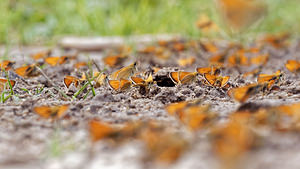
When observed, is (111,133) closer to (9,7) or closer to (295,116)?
(295,116)

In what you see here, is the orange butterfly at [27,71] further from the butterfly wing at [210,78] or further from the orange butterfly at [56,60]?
the butterfly wing at [210,78]

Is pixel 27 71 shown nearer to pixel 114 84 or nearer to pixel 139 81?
pixel 114 84

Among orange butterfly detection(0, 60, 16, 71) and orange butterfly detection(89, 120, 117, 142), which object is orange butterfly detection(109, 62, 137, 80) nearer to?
orange butterfly detection(0, 60, 16, 71)

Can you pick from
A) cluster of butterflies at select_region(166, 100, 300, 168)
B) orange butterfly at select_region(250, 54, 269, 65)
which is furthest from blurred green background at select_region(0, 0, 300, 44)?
cluster of butterflies at select_region(166, 100, 300, 168)

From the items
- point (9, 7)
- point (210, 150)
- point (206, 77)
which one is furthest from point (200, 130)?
point (9, 7)

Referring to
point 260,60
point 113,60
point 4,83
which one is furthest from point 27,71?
point 260,60

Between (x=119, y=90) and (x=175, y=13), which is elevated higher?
(x=175, y=13)
